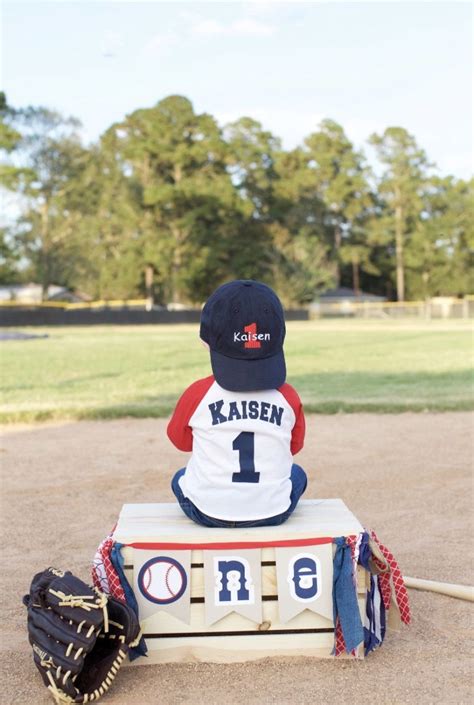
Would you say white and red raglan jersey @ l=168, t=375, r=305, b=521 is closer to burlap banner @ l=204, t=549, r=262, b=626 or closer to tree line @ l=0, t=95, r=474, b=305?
burlap banner @ l=204, t=549, r=262, b=626

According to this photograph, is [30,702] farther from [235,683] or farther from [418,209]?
[418,209]

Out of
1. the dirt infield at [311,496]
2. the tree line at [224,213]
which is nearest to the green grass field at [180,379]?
the dirt infield at [311,496]

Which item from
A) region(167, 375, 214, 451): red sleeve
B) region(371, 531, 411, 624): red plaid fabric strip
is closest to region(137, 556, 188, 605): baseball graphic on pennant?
region(167, 375, 214, 451): red sleeve

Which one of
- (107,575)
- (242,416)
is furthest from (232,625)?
(242,416)

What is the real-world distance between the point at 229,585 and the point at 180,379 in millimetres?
10654

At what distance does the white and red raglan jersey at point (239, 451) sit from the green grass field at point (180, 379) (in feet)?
21.2

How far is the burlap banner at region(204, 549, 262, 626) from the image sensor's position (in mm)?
2973

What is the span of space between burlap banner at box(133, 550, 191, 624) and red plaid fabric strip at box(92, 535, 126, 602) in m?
0.06

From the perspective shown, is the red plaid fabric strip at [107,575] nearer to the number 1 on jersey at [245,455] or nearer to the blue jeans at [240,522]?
the blue jeans at [240,522]

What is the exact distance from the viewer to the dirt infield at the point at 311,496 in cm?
279

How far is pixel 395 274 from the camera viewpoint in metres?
69.7

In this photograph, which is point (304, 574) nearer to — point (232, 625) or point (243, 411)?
point (232, 625)

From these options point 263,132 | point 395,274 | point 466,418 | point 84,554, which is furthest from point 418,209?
point 84,554

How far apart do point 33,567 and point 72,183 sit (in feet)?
203
